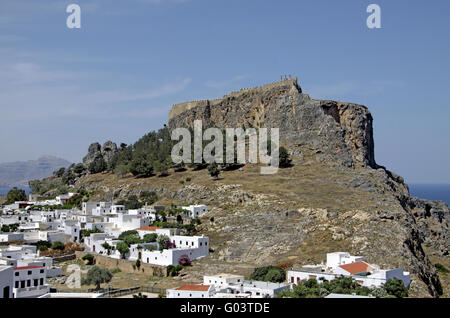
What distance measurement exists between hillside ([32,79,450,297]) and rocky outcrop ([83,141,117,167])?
8.52 meters

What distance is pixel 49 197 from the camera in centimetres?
9138

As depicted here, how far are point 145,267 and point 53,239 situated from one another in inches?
620

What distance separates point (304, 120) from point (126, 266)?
38518 mm

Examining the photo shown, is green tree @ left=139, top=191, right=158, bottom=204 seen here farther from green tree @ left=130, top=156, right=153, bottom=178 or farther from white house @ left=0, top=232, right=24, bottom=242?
white house @ left=0, top=232, right=24, bottom=242

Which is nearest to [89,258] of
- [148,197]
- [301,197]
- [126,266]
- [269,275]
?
[126,266]

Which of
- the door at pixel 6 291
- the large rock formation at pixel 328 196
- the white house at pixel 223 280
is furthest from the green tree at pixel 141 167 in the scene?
the door at pixel 6 291

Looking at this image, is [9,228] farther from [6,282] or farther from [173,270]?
[6,282]

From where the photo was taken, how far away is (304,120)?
78.9m

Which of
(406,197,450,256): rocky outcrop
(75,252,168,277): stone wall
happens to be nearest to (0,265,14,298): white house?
(75,252,168,277): stone wall

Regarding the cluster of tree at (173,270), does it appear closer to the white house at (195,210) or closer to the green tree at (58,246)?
the white house at (195,210)

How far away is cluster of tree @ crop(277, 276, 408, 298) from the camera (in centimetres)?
3372

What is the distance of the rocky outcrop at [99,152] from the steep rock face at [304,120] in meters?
25.5
